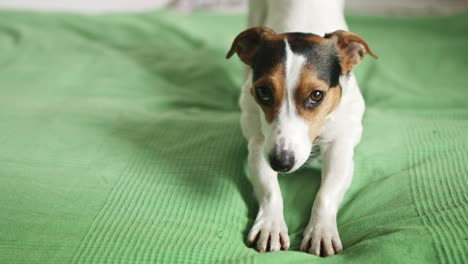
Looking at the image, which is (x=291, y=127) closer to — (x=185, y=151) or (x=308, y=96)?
(x=308, y=96)

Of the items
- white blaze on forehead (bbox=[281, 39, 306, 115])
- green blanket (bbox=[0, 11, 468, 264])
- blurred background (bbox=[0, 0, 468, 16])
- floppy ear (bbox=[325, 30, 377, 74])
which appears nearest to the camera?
green blanket (bbox=[0, 11, 468, 264])

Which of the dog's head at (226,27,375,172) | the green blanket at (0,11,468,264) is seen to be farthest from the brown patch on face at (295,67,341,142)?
the green blanket at (0,11,468,264)

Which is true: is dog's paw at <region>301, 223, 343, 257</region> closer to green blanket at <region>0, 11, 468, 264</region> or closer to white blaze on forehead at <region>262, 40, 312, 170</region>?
green blanket at <region>0, 11, 468, 264</region>

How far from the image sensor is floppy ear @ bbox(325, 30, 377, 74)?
1.83 metres

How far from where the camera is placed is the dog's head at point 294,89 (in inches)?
61.8

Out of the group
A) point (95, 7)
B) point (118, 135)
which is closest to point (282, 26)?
point (118, 135)

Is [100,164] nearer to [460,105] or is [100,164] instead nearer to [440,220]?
[440,220]

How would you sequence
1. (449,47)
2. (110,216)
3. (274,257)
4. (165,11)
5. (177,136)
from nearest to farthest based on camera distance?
(274,257)
(110,216)
(177,136)
(449,47)
(165,11)

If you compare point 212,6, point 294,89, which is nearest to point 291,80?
point 294,89

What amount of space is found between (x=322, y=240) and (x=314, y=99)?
441 mm

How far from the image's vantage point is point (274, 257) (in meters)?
1.42

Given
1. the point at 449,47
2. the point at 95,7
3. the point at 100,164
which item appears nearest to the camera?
the point at 100,164

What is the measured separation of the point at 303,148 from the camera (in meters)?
1.58

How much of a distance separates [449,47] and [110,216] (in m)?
2.12
